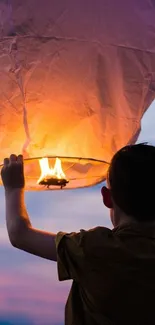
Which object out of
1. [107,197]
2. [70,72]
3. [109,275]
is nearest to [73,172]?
[70,72]

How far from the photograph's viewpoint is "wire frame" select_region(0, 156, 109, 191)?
4.05 ft

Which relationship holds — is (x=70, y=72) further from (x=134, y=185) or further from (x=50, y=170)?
(x=134, y=185)

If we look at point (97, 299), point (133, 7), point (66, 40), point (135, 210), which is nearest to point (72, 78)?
point (66, 40)

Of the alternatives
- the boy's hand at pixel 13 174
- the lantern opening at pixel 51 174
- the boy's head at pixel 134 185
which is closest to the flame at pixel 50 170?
the lantern opening at pixel 51 174

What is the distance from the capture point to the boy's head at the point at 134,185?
871 millimetres

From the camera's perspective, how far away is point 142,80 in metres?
1.23

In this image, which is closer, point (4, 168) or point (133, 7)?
point (4, 168)

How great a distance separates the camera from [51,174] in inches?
45.9

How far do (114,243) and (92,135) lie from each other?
0.41m

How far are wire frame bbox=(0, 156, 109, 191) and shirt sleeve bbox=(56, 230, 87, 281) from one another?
1.17 ft

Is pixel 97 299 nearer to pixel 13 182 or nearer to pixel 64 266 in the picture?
pixel 64 266

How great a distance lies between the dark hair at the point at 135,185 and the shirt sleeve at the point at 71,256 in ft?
0.27

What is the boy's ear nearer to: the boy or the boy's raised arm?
the boy

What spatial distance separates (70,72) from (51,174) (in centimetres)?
21
